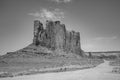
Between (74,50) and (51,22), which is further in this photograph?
(74,50)

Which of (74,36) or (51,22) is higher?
(51,22)

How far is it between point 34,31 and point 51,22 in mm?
15690

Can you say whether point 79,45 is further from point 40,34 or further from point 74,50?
point 40,34

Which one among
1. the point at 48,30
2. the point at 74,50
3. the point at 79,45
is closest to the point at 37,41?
the point at 48,30

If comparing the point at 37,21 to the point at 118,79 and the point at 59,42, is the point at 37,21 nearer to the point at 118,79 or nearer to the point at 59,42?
the point at 59,42

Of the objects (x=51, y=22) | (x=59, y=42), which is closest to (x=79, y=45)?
(x=59, y=42)

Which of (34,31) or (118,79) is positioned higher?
(34,31)

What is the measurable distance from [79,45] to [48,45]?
47.1 m

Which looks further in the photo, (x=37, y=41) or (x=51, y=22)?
(x=51, y=22)

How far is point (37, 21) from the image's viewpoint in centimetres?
9069

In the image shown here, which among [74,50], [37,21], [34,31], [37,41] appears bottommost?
[74,50]

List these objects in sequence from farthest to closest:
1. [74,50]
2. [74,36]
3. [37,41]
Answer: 1. [74,36]
2. [74,50]
3. [37,41]

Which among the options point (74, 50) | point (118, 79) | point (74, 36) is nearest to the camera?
point (118, 79)

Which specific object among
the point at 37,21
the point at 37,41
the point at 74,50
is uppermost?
the point at 37,21
